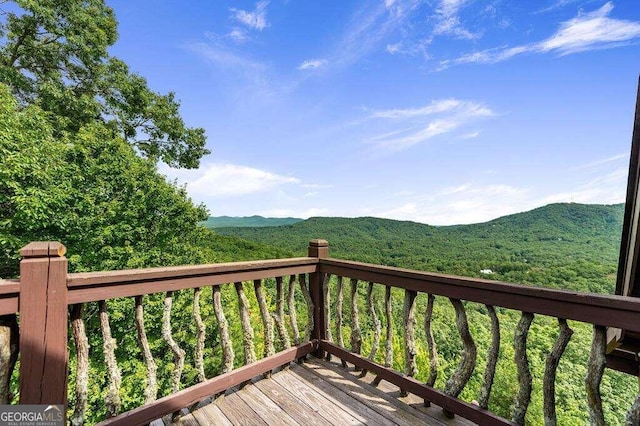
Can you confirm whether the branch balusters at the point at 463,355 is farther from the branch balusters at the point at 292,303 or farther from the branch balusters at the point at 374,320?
the branch balusters at the point at 292,303

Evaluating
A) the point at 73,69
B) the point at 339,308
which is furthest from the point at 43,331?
the point at 73,69

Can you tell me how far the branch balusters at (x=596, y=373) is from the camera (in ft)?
4.19

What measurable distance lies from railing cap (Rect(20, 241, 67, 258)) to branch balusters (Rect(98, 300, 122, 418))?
383 mm

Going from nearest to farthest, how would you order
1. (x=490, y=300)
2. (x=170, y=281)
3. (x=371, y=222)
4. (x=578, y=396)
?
(x=490, y=300), (x=170, y=281), (x=578, y=396), (x=371, y=222)

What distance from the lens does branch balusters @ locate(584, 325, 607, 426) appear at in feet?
4.19

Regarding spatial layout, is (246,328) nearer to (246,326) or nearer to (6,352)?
(246,326)

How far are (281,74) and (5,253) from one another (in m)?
9.98

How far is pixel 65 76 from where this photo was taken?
31.7ft

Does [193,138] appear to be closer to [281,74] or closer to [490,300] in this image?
Answer: [281,74]

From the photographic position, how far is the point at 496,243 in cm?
2458

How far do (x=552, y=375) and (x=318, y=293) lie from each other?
5.47 ft

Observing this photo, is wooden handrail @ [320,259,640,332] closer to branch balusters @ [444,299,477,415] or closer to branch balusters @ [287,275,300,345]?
branch balusters @ [444,299,477,415]

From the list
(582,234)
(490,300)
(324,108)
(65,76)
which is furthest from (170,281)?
(582,234)

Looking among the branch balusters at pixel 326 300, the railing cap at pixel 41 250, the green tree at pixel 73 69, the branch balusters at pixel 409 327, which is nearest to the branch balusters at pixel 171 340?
the railing cap at pixel 41 250
